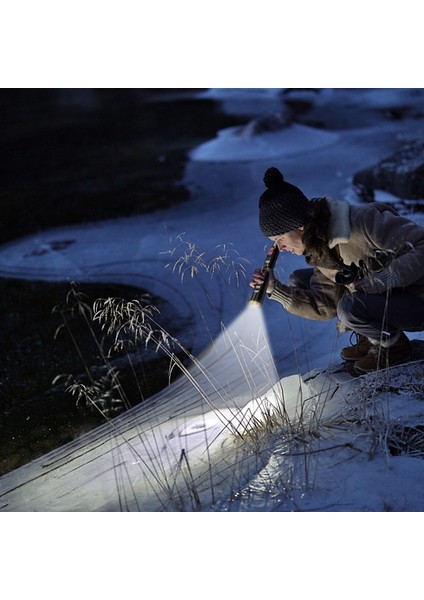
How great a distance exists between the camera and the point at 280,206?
2160 mm

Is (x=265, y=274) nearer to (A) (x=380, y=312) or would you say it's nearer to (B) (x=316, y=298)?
(B) (x=316, y=298)

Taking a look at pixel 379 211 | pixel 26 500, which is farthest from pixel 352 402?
pixel 26 500

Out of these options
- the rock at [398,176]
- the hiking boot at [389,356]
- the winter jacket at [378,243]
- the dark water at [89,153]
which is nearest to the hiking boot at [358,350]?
the hiking boot at [389,356]

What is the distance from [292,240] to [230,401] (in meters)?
0.52

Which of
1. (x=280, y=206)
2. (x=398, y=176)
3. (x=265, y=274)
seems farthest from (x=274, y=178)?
(x=398, y=176)

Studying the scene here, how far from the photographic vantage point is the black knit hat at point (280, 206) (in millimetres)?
2160

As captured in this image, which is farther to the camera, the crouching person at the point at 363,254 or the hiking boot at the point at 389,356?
the hiking boot at the point at 389,356

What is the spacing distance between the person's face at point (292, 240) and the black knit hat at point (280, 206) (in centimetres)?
2

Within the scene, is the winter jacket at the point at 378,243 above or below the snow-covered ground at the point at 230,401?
above

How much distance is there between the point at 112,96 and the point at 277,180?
8.26 feet

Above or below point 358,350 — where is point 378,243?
above

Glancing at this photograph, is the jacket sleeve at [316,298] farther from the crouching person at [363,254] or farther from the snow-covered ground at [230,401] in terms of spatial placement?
the snow-covered ground at [230,401]

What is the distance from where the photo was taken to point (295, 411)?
2.24 m

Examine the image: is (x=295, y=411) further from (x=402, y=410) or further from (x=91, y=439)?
(x=91, y=439)
